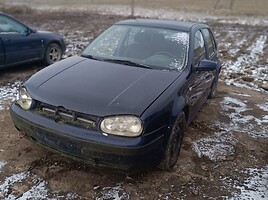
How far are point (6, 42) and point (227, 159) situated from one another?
492 centimetres

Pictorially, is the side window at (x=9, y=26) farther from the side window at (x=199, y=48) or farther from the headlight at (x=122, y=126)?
the headlight at (x=122, y=126)

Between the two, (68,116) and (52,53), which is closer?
(68,116)

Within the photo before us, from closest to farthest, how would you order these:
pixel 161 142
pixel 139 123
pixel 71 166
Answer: pixel 139 123 → pixel 161 142 → pixel 71 166

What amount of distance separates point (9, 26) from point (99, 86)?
4338mm

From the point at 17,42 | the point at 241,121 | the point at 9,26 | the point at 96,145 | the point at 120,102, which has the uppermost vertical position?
the point at 9,26

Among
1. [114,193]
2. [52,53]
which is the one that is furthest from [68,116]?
[52,53]

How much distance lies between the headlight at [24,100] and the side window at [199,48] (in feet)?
6.90

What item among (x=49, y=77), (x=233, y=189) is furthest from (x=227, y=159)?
(x=49, y=77)

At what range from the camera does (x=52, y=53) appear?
7.54 m

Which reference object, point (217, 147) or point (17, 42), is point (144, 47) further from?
point (17, 42)

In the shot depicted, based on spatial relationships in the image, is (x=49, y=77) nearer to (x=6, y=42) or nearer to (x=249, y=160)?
(x=249, y=160)

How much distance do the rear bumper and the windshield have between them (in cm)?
120

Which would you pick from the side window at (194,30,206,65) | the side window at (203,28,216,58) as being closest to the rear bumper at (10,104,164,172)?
the side window at (194,30,206,65)

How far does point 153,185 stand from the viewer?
3.15 meters
